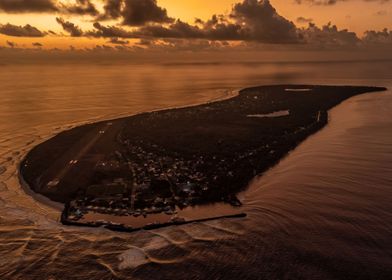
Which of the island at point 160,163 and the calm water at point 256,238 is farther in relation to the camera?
the island at point 160,163

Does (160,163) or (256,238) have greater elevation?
(160,163)

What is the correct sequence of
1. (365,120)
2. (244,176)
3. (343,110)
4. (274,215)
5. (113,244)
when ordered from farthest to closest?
(343,110) → (365,120) → (244,176) → (274,215) → (113,244)

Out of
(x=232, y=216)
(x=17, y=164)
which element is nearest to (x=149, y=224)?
(x=232, y=216)

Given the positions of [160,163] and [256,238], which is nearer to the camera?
[256,238]

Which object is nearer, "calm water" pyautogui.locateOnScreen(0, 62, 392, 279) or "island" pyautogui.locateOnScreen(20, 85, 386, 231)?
"calm water" pyautogui.locateOnScreen(0, 62, 392, 279)

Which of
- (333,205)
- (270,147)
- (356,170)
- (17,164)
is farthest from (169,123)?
(333,205)

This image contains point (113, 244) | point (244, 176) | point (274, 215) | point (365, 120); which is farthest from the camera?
point (365, 120)

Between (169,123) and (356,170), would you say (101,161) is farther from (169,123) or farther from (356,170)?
(356,170)

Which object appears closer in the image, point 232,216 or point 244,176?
point 232,216
